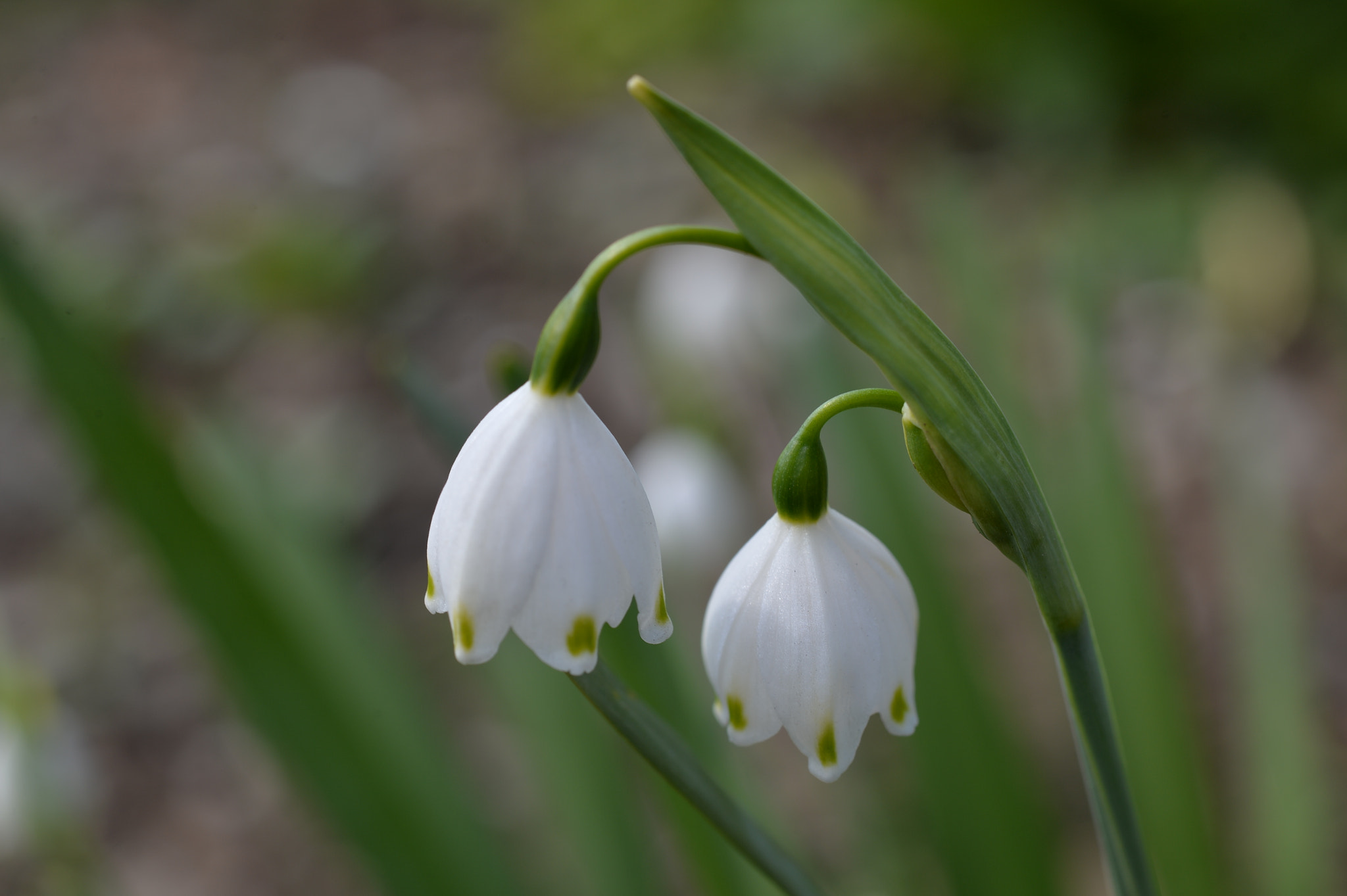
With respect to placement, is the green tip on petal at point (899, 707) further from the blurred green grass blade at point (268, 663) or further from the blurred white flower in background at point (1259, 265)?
the blurred white flower in background at point (1259, 265)

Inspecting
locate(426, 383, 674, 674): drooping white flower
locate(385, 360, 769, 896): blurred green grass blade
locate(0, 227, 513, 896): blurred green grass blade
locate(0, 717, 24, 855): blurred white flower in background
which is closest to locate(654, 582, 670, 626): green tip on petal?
locate(426, 383, 674, 674): drooping white flower

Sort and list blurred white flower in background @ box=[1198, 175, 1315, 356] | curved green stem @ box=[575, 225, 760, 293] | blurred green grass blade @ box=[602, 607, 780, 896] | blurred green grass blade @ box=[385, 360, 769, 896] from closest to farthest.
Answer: curved green stem @ box=[575, 225, 760, 293], blurred green grass blade @ box=[385, 360, 769, 896], blurred green grass blade @ box=[602, 607, 780, 896], blurred white flower in background @ box=[1198, 175, 1315, 356]

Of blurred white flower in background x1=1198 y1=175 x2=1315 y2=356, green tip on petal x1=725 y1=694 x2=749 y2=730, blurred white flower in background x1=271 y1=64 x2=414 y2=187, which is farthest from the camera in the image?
blurred white flower in background x1=271 y1=64 x2=414 y2=187

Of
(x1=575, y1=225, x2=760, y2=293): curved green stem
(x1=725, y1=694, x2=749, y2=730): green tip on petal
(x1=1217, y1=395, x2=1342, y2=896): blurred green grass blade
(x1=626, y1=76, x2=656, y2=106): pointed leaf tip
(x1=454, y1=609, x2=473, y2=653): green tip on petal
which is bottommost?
(x1=1217, y1=395, x2=1342, y2=896): blurred green grass blade

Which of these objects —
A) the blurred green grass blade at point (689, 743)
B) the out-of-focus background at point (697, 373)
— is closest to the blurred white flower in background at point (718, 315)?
the out-of-focus background at point (697, 373)

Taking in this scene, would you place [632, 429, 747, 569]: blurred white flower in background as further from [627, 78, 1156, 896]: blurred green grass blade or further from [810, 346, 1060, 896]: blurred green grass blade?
[627, 78, 1156, 896]: blurred green grass blade

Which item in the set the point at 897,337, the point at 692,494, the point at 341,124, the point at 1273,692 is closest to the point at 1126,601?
the point at 1273,692

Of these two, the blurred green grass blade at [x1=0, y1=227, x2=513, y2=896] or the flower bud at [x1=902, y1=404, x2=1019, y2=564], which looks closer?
the flower bud at [x1=902, y1=404, x2=1019, y2=564]
